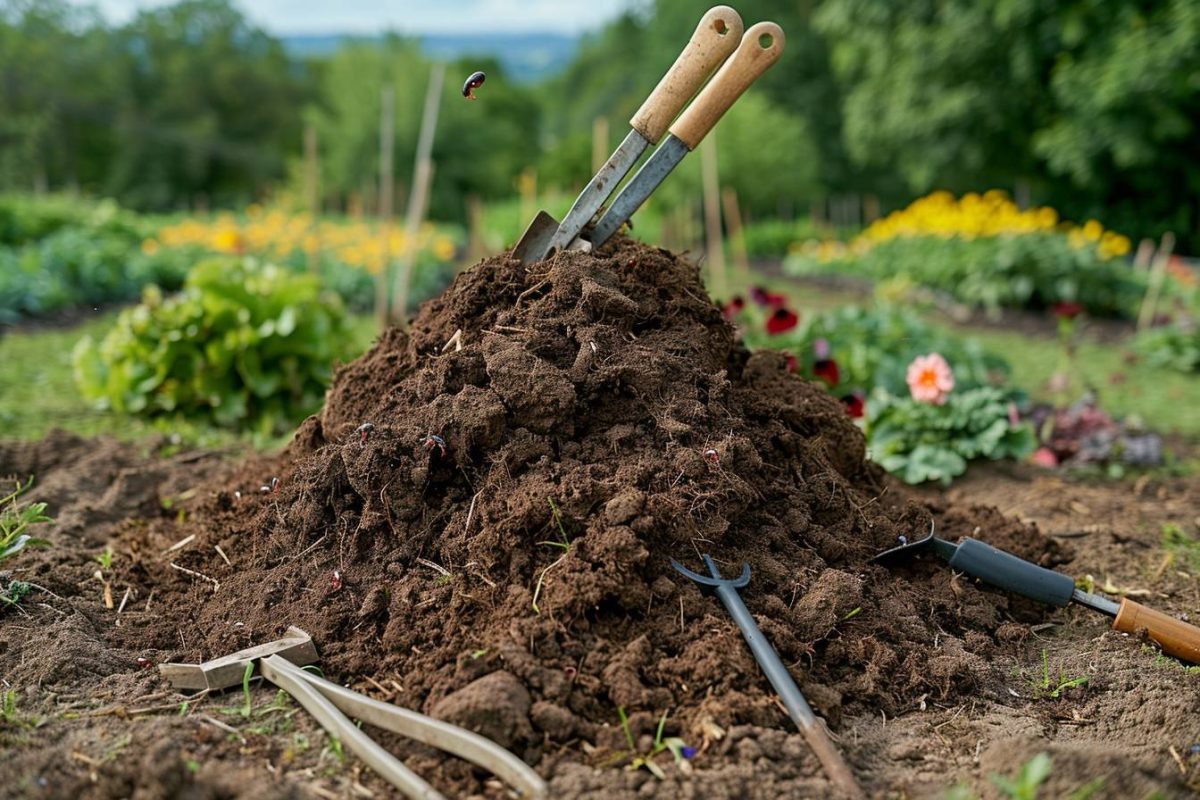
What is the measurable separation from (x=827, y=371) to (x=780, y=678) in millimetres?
3343

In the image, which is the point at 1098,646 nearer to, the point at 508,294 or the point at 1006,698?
the point at 1006,698

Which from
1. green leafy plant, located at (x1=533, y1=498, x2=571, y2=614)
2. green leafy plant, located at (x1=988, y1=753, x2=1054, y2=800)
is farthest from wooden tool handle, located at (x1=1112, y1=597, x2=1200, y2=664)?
green leafy plant, located at (x1=533, y1=498, x2=571, y2=614)

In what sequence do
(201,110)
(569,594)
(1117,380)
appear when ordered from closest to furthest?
(569,594)
(1117,380)
(201,110)

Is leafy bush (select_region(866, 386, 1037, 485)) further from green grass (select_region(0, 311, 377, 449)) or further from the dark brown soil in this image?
green grass (select_region(0, 311, 377, 449))

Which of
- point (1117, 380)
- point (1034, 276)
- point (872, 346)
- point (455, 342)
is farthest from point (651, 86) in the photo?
point (455, 342)

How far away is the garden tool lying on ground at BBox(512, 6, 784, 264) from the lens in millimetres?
2627

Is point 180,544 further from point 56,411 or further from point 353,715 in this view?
point 56,411

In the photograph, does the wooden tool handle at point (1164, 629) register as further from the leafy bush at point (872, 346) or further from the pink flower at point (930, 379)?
the leafy bush at point (872, 346)

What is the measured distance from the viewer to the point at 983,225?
14445 mm

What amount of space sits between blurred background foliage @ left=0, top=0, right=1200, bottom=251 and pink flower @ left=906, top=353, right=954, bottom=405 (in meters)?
12.0

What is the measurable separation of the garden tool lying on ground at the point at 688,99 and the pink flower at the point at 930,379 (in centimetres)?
Answer: 254

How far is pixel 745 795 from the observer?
6.09 ft

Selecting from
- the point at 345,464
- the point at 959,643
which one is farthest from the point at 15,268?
the point at 959,643

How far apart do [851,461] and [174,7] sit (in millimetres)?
62707
